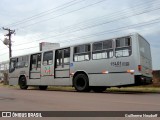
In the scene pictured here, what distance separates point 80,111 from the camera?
322 inches

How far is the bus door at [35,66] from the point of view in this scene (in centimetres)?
2031

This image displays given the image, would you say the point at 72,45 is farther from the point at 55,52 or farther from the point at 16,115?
the point at 16,115

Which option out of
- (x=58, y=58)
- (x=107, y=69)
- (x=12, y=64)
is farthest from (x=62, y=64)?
(x=12, y=64)

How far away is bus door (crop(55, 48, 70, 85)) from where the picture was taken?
17.7 m

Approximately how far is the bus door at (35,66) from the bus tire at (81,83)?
4105 millimetres

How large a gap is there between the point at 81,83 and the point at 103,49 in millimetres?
2526

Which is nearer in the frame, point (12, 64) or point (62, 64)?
point (62, 64)

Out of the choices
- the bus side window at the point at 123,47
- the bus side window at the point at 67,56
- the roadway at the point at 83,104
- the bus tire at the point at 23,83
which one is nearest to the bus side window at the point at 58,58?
the bus side window at the point at 67,56

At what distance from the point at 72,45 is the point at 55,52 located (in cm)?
156

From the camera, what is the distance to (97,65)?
15.8 metres

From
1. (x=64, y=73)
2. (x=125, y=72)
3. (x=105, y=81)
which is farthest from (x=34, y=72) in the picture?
(x=125, y=72)

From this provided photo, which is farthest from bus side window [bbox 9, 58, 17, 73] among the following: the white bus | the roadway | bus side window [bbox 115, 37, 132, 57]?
the roadway

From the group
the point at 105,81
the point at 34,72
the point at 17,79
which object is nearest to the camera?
the point at 105,81

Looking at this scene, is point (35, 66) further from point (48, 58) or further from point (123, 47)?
point (123, 47)
